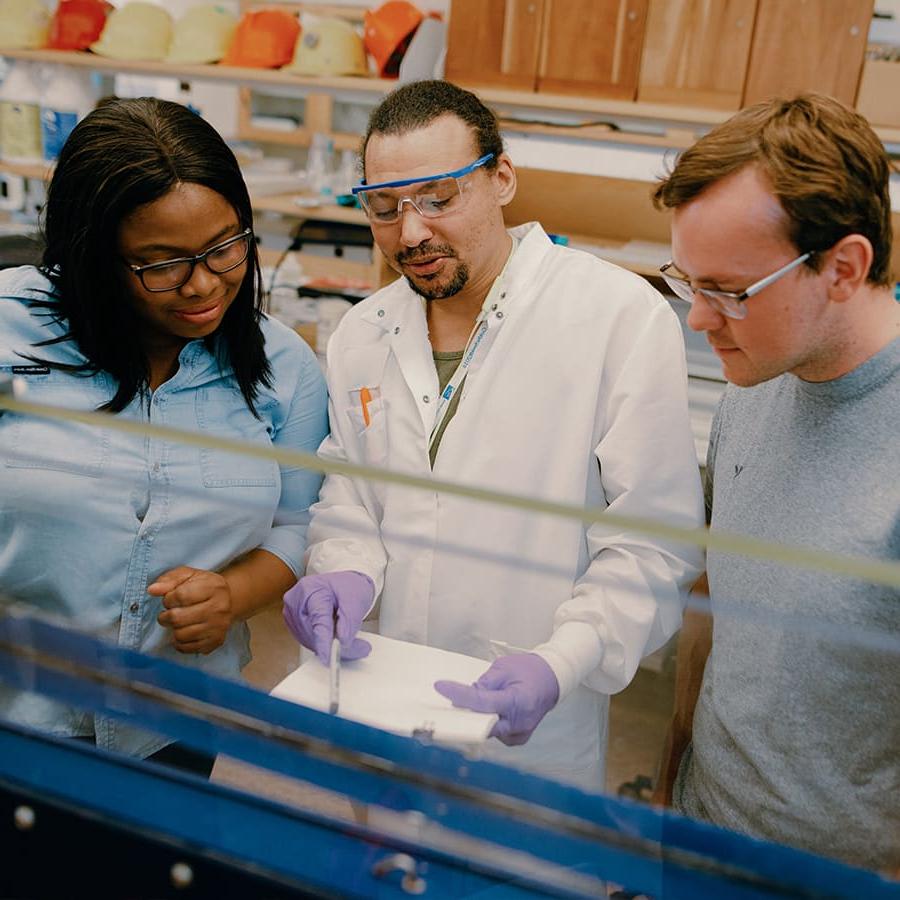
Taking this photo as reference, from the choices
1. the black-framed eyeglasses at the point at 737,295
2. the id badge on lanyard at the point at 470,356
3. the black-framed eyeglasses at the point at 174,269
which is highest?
the black-framed eyeglasses at the point at 737,295

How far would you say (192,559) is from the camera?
1108mm

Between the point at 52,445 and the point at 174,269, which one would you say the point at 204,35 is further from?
the point at 52,445

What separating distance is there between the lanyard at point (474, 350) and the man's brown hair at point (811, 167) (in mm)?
482

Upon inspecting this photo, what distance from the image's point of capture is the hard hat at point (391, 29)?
3.10 metres

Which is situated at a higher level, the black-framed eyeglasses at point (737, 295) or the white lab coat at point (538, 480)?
the black-framed eyeglasses at point (737, 295)

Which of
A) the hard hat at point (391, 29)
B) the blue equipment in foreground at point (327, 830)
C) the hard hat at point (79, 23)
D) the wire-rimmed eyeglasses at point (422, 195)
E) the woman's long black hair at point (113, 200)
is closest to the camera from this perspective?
the blue equipment in foreground at point (327, 830)

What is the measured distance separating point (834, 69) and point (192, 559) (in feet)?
7.80

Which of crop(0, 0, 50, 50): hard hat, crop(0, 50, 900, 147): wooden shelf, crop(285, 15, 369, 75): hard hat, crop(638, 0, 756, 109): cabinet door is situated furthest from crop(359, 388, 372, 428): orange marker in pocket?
crop(0, 0, 50, 50): hard hat

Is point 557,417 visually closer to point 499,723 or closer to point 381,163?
point 381,163

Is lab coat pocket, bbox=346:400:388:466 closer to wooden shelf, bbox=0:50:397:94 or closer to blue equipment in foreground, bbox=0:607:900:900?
blue equipment in foreground, bbox=0:607:900:900

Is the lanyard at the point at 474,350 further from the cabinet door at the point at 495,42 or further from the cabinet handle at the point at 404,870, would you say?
the cabinet door at the point at 495,42

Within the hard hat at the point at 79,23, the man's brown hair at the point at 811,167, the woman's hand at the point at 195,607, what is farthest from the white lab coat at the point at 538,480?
the hard hat at the point at 79,23

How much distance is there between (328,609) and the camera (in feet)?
3.37

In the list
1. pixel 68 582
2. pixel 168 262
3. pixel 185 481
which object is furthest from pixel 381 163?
pixel 68 582
